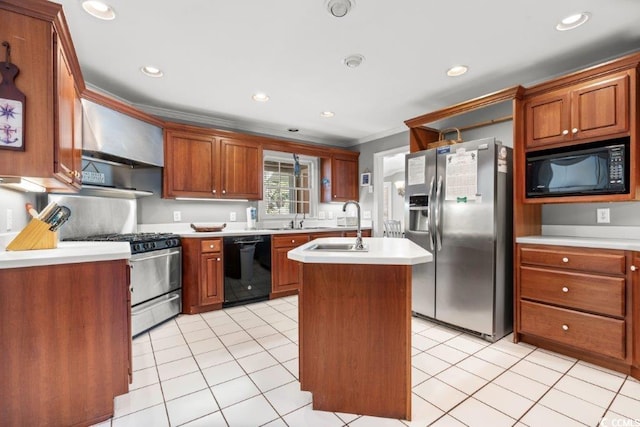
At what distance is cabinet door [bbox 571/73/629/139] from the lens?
6.70ft

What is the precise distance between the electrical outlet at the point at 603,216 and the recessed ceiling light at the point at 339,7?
8.39 ft

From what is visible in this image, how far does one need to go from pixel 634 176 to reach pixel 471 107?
130 centimetres

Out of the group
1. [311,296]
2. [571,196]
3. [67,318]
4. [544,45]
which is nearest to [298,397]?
[311,296]

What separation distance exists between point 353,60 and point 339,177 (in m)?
2.52

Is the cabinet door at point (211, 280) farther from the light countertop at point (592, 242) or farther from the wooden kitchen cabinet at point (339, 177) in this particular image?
the light countertop at point (592, 242)

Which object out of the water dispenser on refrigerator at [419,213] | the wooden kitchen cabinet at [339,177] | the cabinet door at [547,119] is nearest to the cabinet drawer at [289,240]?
the wooden kitchen cabinet at [339,177]

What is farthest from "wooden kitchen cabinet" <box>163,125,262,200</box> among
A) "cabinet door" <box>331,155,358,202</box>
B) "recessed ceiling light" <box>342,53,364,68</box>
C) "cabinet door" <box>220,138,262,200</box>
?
"recessed ceiling light" <box>342,53,364,68</box>

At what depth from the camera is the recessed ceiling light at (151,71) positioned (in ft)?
8.38

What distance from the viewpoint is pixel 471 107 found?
2811 millimetres

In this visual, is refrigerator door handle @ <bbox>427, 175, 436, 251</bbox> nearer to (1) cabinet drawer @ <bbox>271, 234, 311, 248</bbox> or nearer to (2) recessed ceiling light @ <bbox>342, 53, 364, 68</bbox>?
A: (2) recessed ceiling light @ <bbox>342, 53, 364, 68</bbox>

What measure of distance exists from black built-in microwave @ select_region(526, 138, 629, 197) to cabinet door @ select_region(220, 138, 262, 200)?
9.91ft

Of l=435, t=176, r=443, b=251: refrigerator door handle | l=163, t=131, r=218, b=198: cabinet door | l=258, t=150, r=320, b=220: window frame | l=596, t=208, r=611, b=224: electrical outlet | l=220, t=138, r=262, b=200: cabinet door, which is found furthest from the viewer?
l=258, t=150, r=320, b=220: window frame

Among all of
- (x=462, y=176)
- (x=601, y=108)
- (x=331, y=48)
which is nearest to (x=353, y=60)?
(x=331, y=48)

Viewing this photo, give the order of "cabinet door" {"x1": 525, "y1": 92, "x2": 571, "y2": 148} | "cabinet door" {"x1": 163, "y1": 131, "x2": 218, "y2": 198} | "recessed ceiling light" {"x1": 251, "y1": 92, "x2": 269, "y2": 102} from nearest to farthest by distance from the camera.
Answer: "cabinet door" {"x1": 525, "y1": 92, "x2": 571, "y2": 148}, "recessed ceiling light" {"x1": 251, "y1": 92, "x2": 269, "y2": 102}, "cabinet door" {"x1": 163, "y1": 131, "x2": 218, "y2": 198}
